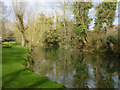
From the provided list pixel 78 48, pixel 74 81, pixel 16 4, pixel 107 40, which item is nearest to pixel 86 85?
pixel 74 81

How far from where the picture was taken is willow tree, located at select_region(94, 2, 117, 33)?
1105 inches

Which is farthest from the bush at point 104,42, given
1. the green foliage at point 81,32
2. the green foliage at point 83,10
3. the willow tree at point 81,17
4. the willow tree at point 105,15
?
the green foliage at point 83,10

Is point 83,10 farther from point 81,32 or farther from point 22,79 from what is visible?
point 22,79

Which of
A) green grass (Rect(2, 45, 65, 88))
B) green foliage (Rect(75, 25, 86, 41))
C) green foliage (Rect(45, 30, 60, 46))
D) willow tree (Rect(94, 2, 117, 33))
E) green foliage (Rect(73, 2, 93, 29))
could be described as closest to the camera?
green grass (Rect(2, 45, 65, 88))

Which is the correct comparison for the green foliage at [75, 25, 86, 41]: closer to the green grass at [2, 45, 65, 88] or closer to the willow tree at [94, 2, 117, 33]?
the willow tree at [94, 2, 117, 33]

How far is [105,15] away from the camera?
28.3m

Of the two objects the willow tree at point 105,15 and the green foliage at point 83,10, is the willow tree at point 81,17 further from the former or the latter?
the willow tree at point 105,15

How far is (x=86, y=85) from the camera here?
648 cm

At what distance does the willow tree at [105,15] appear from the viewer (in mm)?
28078

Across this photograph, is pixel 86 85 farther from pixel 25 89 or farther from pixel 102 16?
pixel 102 16

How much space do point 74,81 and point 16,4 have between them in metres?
18.2

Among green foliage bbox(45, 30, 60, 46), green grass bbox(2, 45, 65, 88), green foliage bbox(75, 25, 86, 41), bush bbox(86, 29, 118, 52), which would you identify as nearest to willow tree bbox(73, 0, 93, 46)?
green foliage bbox(75, 25, 86, 41)

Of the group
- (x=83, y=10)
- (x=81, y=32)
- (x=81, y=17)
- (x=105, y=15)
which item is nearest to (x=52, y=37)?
(x=81, y=17)

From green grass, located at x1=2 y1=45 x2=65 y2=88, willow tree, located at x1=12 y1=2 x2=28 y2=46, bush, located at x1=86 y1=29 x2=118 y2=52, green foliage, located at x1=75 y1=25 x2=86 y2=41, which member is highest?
willow tree, located at x1=12 y1=2 x2=28 y2=46
